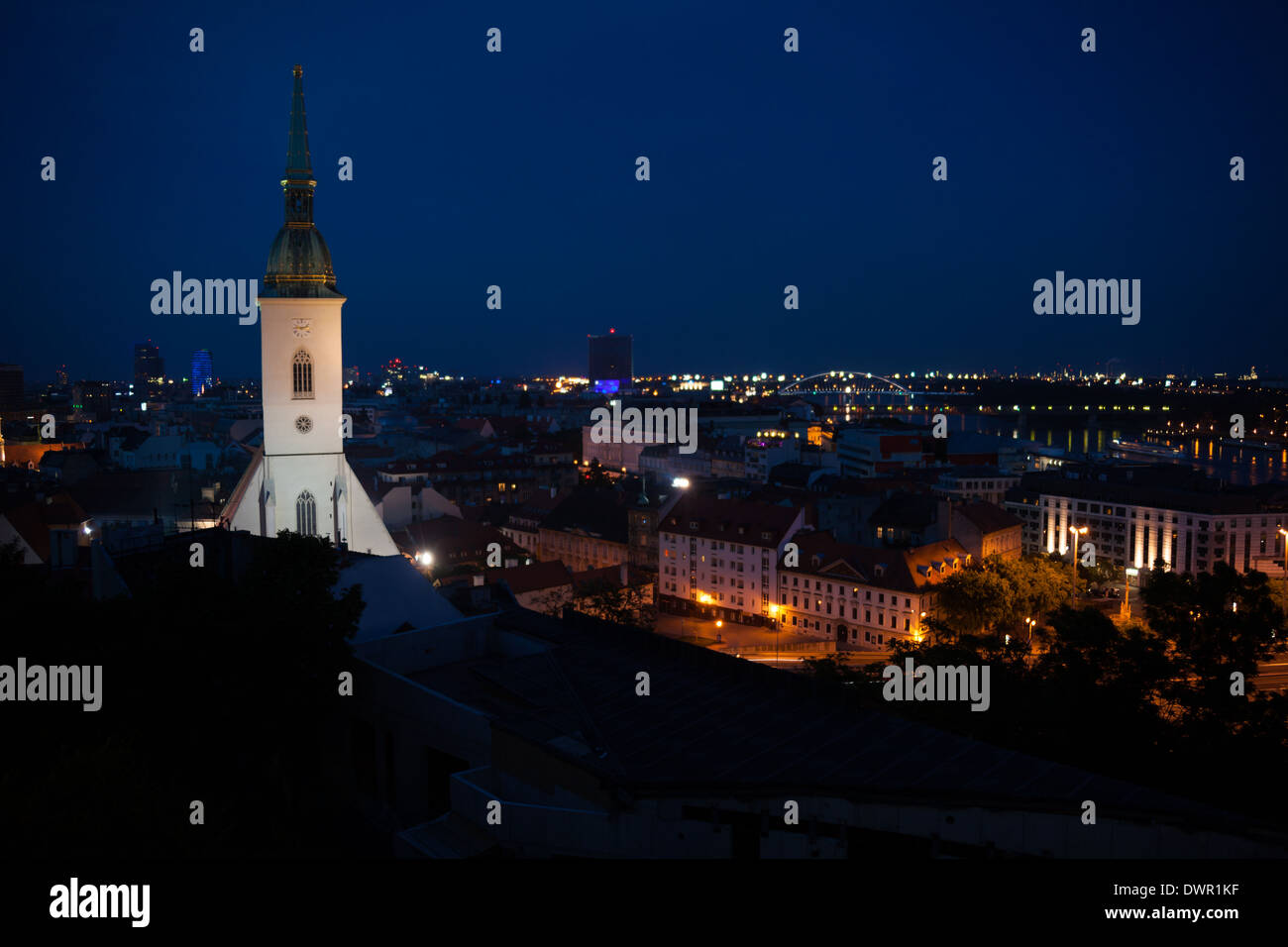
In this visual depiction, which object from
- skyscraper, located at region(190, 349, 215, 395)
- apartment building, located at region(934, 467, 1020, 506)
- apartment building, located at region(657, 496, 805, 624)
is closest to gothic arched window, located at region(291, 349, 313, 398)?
apartment building, located at region(657, 496, 805, 624)

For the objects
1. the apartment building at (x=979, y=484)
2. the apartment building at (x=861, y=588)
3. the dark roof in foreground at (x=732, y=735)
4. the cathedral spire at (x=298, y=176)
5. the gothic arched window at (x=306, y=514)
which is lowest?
the apartment building at (x=861, y=588)

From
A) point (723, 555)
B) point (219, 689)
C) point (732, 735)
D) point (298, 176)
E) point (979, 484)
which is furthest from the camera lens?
point (979, 484)

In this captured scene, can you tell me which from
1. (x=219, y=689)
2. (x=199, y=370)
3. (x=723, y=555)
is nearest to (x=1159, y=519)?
(x=723, y=555)

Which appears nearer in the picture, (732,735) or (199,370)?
(732,735)

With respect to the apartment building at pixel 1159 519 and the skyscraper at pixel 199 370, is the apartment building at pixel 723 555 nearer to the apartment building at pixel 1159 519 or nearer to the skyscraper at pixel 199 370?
the apartment building at pixel 1159 519

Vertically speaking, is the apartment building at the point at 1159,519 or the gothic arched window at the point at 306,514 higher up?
the gothic arched window at the point at 306,514

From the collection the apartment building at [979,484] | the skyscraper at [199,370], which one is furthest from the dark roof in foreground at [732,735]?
the skyscraper at [199,370]

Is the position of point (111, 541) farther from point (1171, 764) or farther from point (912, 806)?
point (1171, 764)

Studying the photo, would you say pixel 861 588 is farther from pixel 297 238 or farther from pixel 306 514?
pixel 297 238
